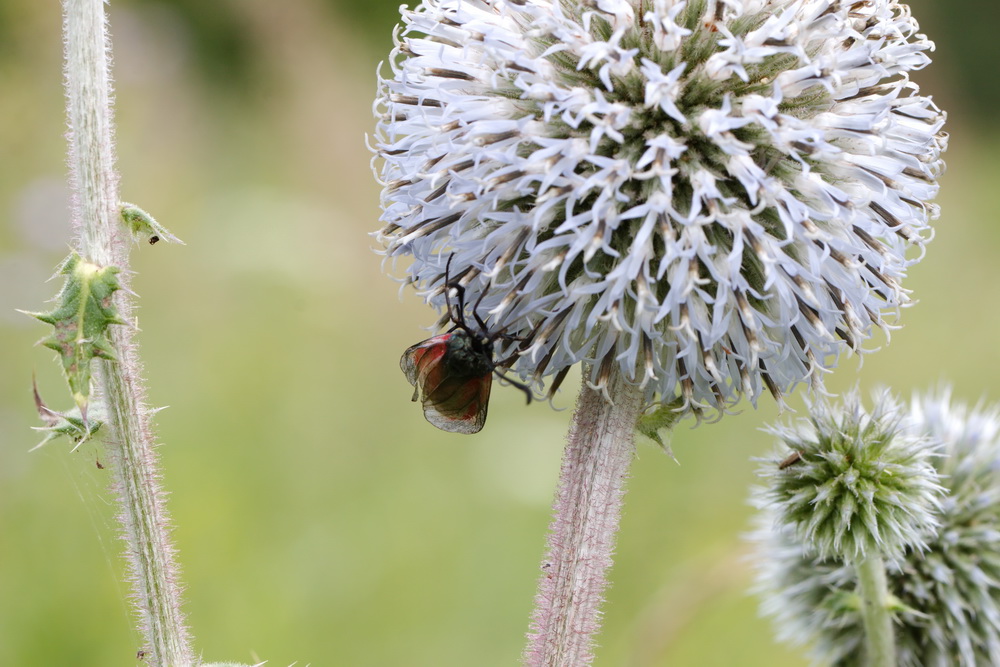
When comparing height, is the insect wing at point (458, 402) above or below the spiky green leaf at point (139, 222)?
below

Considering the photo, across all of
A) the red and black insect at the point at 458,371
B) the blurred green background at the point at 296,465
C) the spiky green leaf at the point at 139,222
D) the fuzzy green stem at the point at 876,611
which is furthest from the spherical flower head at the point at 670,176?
the blurred green background at the point at 296,465

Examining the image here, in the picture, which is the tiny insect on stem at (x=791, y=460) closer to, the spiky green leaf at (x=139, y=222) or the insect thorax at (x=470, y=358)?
the insect thorax at (x=470, y=358)

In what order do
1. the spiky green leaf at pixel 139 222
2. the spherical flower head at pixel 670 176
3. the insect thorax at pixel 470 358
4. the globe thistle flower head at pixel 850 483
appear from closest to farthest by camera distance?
the spiky green leaf at pixel 139 222, the spherical flower head at pixel 670 176, the insect thorax at pixel 470 358, the globe thistle flower head at pixel 850 483

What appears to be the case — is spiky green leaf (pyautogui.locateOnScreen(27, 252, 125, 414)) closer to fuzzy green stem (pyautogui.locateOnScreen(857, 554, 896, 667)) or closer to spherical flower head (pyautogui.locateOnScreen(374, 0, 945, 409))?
spherical flower head (pyautogui.locateOnScreen(374, 0, 945, 409))

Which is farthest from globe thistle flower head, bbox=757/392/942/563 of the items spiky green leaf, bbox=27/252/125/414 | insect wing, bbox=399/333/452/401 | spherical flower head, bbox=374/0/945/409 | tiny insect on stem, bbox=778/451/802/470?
spiky green leaf, bbox=27/252/125/414

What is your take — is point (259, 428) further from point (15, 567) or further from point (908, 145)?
point (908, 145)

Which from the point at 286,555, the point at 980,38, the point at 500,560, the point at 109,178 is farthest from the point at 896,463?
the point at 980,38

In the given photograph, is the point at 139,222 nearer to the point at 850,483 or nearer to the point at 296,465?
the point at 850,483
